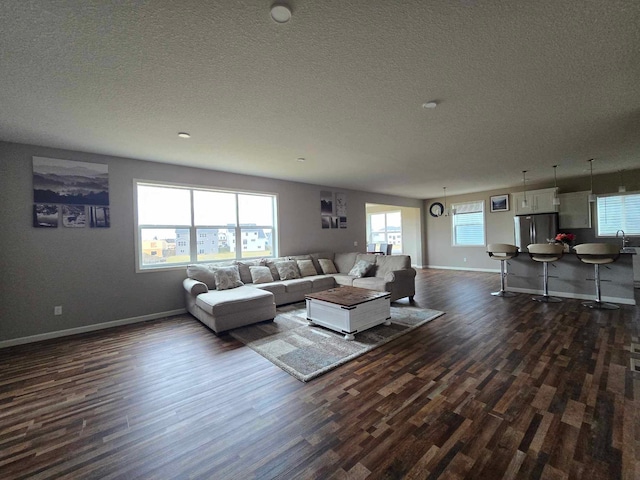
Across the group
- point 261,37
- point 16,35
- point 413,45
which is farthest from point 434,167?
point 16,35

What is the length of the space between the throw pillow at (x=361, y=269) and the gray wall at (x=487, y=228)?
210 inches

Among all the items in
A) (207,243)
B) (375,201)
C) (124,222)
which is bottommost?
(207,243)

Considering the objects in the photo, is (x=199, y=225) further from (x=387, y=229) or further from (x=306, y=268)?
(x=387, y=229)

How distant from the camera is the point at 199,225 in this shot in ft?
16.6

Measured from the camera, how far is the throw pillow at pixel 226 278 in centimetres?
447

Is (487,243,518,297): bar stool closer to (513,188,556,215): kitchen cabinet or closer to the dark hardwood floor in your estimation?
the dark hardwood floor

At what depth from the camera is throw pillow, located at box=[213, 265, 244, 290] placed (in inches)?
176

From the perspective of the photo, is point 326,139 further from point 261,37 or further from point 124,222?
point 124,222

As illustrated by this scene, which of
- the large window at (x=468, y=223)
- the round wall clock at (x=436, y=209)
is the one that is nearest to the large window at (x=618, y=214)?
the large window at (x=468, y=223)

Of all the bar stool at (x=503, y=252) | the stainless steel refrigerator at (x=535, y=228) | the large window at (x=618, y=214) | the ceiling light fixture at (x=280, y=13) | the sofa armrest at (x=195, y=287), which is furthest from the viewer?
the stainless steel refrigerator at (x=535, y=228)

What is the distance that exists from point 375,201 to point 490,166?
137 inches

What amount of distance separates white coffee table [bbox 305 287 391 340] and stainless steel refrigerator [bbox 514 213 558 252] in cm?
556

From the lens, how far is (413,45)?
189 cm

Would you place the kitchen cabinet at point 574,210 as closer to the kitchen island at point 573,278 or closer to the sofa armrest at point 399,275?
the kitchen island at point 573,278
